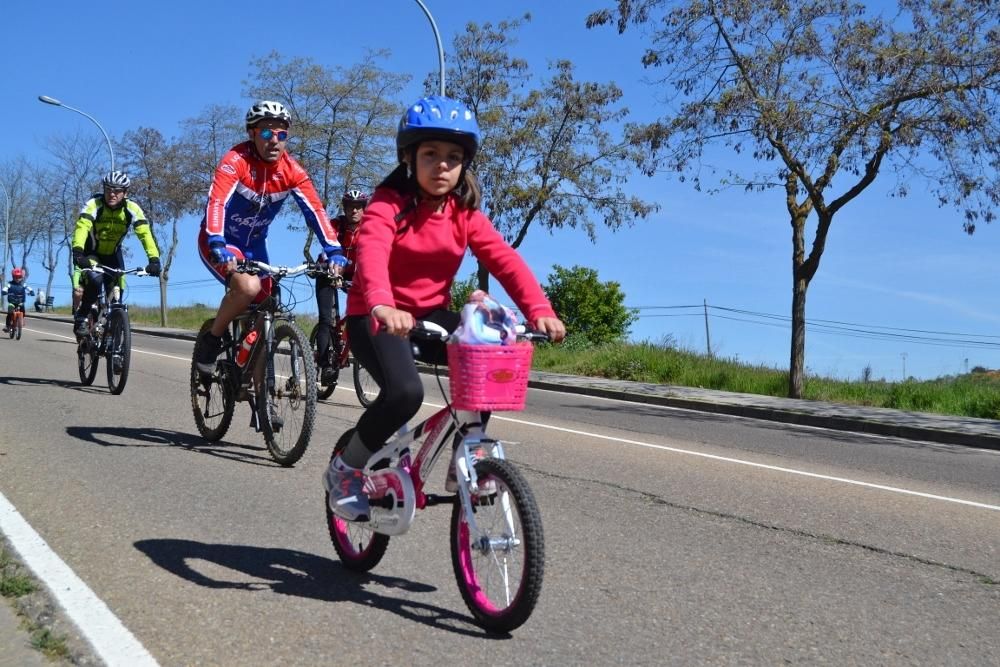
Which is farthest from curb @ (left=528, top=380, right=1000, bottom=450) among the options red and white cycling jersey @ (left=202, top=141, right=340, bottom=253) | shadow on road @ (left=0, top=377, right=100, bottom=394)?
red and white cycling jersey @ (left=202, top=141, right=340, bottom=253)

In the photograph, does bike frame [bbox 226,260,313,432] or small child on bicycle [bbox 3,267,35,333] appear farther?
small child on bicycle [bbox 3,267,35,333]

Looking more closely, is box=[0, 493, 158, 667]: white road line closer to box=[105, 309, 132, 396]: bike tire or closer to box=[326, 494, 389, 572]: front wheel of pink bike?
box=[326, 494, 389, 572]: front wheel of pink bike

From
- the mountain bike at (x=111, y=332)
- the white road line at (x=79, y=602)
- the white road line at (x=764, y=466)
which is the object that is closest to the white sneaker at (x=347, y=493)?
the white road line at (x=79, y=602)

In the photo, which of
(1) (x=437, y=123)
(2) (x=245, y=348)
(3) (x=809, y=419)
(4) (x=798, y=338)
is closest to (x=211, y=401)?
(2) (x=245, y=348)

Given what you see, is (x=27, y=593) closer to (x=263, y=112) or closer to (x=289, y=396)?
(x=289, y=396)

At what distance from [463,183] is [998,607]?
9.51ft

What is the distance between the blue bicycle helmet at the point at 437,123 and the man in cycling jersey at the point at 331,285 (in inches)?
267

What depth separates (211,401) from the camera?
7809mm

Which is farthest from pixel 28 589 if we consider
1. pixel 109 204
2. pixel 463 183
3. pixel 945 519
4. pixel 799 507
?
pixel 109 204

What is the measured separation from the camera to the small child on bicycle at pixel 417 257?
377 cm

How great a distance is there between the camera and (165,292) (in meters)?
43.2

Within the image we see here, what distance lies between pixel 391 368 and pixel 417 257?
0.45 metres

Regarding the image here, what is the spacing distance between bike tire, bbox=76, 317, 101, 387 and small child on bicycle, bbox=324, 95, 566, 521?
26.7 ft

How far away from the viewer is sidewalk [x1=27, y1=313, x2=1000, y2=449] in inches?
532
